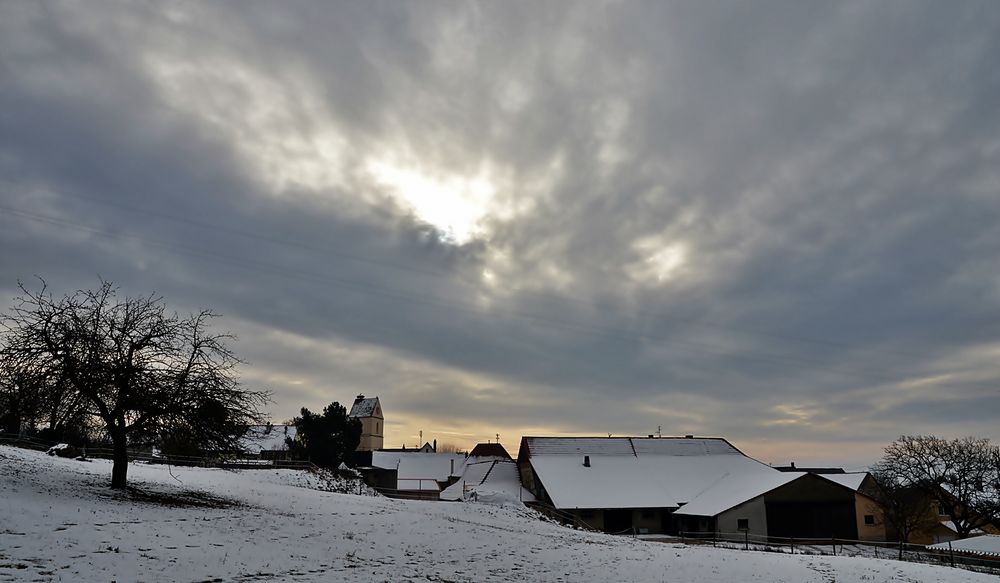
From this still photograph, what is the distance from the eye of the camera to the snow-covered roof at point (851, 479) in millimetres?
63925

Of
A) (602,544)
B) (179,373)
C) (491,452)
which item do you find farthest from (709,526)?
(491,452)

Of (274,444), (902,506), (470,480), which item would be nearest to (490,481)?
(470,480)

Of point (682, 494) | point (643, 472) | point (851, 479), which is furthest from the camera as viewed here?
point (643, 472)

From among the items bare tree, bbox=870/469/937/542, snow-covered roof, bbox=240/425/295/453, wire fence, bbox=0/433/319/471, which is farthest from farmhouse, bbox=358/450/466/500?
bare tree, bbox=870/469/937/542

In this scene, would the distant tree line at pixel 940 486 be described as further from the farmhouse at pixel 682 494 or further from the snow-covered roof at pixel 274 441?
the snow-covered roof at pixel 274 441

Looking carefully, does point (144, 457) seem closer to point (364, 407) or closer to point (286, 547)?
point (286, 547)

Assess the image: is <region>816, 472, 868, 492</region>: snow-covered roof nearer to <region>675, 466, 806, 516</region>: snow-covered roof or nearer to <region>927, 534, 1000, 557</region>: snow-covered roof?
<region>675, 466, 806, 516</region>: snow-covered roof

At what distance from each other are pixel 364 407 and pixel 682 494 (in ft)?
325

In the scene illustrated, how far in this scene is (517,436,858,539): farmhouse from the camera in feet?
202

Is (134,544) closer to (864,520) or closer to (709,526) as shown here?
(709,526)

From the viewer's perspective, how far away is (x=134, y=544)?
17.9 metres

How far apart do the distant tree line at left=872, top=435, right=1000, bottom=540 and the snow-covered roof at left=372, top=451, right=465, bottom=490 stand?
222 feet

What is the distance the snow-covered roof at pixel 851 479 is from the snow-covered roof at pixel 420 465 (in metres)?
63.3

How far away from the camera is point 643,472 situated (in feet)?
246
